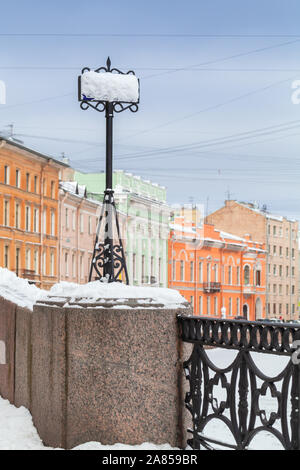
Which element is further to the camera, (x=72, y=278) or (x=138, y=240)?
(x=138, y=240)

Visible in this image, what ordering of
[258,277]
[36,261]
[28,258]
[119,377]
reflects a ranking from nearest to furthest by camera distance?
[119,377]
[28,258]
[36,261]
[258,277]

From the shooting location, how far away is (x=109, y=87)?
5.30 meters

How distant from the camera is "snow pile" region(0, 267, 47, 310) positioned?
6.32 meters

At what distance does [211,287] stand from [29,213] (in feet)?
73.3

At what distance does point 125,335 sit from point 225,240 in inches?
2404

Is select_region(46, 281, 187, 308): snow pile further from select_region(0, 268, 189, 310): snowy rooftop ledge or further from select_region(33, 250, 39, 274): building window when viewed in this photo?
select_region(33, 250, 39, 274): building window

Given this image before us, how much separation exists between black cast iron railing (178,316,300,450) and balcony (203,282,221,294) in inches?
2228

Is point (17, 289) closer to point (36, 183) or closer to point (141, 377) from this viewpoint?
point (141, 377)

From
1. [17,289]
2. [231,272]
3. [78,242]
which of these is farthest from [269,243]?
[17,289]

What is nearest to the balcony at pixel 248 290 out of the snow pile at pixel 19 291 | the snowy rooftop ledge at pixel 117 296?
the snow pile at pixel 19 291

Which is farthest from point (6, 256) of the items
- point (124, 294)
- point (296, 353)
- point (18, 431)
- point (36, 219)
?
point (296, 353)

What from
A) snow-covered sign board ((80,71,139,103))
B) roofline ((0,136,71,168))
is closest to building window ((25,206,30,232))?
roofline ((0,136,71,168))

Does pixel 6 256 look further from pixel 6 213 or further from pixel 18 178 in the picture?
pixel 18 178

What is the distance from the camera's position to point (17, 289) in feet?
23.3
